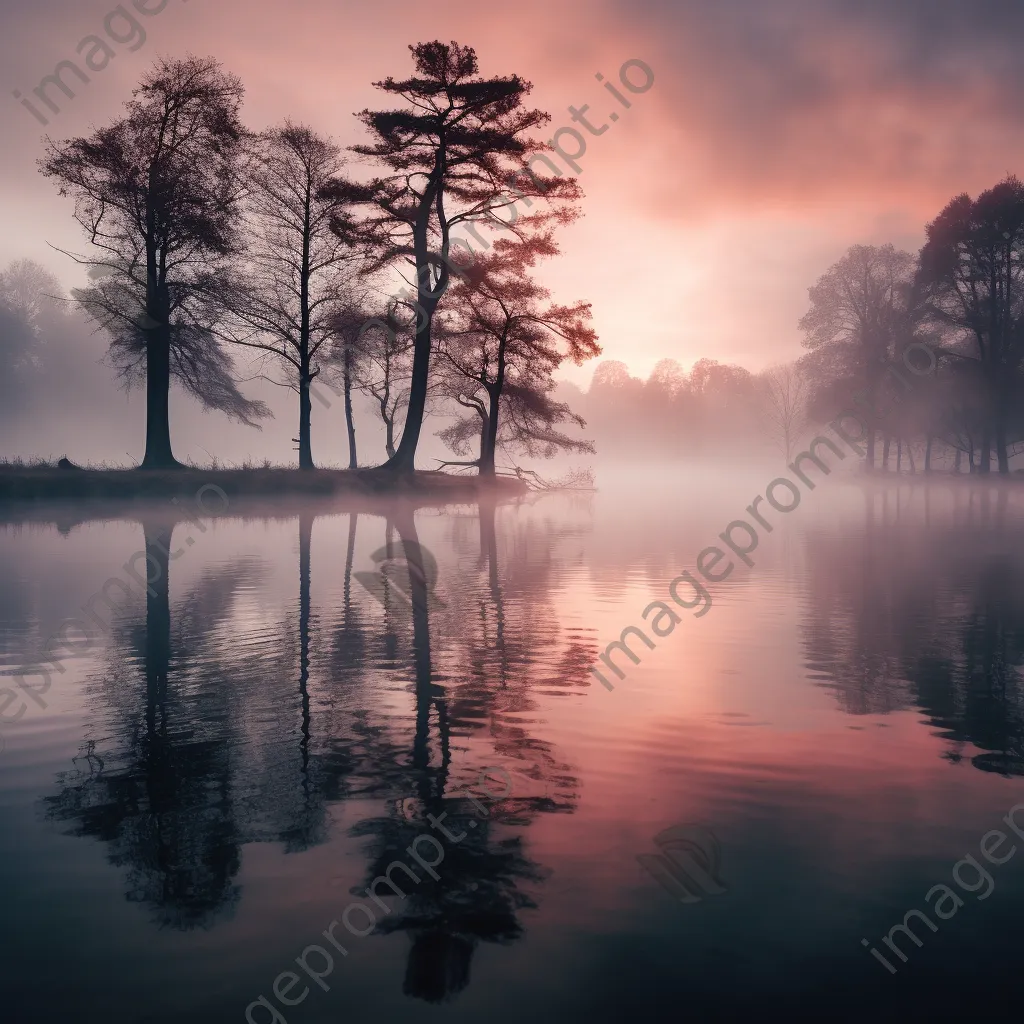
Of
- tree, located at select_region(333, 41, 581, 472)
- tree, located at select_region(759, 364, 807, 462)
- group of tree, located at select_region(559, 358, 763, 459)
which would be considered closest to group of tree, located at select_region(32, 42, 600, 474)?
tree, located at select_region(333, 41, 581, 472)

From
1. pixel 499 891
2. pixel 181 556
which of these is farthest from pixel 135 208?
pixel 499 891

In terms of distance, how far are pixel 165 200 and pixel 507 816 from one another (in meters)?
29.3

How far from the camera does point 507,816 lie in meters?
4.86

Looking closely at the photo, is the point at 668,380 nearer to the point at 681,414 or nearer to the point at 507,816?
the point at 681,414

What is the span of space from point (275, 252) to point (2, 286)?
2330 inches

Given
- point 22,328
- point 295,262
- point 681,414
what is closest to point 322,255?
point 295,262

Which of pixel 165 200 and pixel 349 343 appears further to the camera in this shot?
pixel 349 343

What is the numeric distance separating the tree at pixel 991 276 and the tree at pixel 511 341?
995 inches

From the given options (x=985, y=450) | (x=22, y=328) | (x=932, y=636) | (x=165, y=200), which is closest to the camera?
(x=932, y=636)

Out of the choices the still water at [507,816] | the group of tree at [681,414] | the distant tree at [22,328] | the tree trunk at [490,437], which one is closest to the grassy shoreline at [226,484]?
the tree trunk at [490,437]

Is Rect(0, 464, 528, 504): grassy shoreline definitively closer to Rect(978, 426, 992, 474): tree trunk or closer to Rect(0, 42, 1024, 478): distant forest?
Rect(0, 42, 1024, 478): distant forest

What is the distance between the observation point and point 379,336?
124ft

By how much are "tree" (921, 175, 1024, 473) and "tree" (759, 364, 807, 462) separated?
1648 centimetres

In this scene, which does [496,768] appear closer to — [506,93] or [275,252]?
[506,93]
